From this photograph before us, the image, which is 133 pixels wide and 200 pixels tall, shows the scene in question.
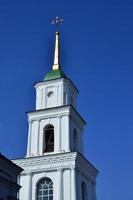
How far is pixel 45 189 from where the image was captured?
2814cm

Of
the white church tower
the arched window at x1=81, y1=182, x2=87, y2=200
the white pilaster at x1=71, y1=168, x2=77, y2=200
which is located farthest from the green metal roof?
the arched window at x1=81, y1=182, x2=87, y2=200

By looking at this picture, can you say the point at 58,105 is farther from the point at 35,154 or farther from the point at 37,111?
the point at 35,154

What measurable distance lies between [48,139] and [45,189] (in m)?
4.12

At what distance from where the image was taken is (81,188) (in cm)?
2867

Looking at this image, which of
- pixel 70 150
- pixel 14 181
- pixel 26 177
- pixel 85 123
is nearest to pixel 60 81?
pixel 85 123

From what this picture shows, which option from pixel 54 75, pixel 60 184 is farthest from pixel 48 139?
pixel 54 75

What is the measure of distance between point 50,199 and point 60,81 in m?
9.64

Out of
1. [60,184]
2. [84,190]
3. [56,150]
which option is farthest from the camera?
[84,190]

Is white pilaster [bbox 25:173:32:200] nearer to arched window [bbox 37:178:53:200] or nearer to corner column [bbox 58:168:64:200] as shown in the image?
arched window [bbox 37:178:53:200]

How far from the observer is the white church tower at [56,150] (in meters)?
27.9

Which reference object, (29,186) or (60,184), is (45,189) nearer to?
(29,186)

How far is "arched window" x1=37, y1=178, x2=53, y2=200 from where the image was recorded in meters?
27.8

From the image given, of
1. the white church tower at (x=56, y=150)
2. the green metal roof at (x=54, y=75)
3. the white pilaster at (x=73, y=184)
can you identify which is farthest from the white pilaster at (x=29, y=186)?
the green metal roof at (x=54, y=75)

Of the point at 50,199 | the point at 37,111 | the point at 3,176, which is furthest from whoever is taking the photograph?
the point at 37,111
